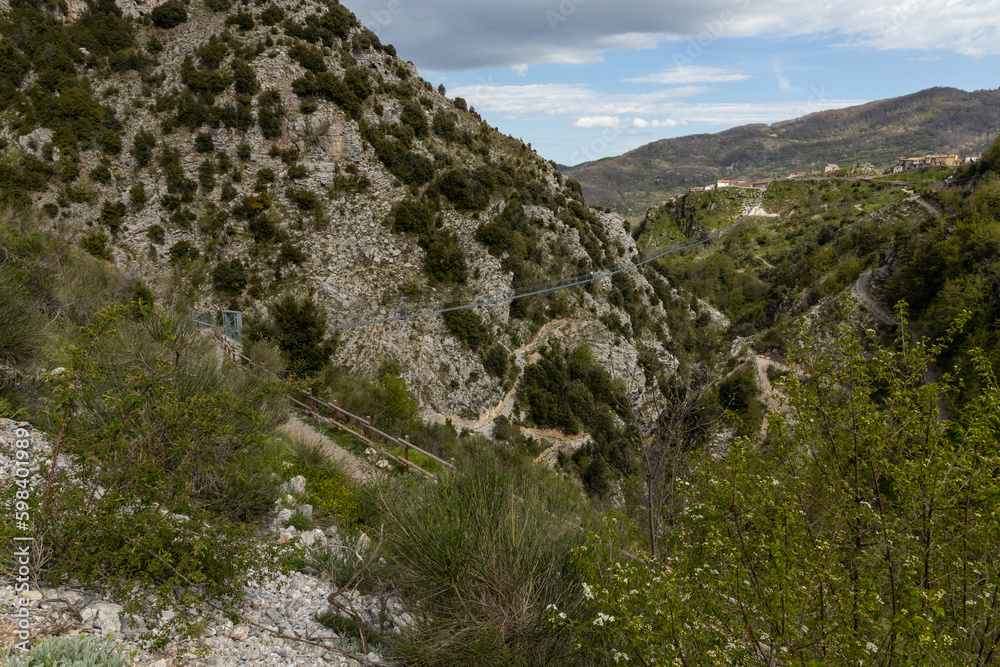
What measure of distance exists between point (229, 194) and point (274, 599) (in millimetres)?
25164

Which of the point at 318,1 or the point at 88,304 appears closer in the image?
the point at 88,304

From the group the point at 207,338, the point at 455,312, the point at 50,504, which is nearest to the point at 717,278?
the point at 455,312

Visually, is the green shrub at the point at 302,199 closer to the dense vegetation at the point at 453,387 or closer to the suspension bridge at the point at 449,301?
the dense vegetation at the point at 453,387

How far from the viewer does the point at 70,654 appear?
2656 millimetres

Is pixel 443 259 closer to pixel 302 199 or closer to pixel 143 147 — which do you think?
pixel 302 199

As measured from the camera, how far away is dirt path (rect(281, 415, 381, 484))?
29.9 ft

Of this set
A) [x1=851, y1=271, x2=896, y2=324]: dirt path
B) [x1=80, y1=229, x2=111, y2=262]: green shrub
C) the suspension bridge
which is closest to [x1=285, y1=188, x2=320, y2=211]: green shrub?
the suspension bridge

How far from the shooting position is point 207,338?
374 inches

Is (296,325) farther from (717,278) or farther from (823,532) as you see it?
(717,278)

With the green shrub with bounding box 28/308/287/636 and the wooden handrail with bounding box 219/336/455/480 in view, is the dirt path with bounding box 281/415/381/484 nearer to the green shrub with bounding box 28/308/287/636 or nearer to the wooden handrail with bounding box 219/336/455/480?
the wooden handrail with bounding box 219/336/455/480

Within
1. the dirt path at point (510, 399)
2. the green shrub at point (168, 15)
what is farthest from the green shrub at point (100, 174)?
the dirt path at point (510, 399)

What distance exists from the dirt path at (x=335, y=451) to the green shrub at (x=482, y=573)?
4.57 m

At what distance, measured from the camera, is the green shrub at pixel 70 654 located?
96.8 inches

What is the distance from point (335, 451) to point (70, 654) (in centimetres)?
795
